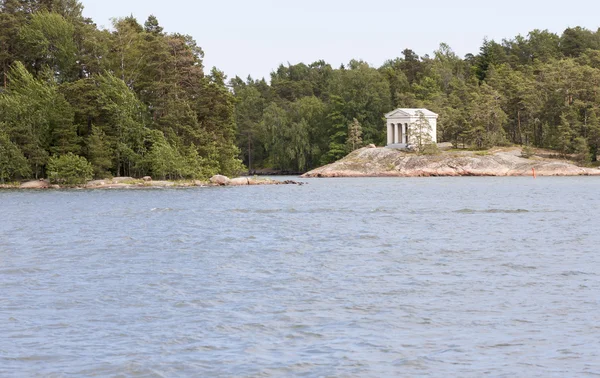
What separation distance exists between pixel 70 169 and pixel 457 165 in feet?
166

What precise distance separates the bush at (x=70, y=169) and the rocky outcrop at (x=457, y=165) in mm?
43207

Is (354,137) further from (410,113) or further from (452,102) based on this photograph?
(452,102)

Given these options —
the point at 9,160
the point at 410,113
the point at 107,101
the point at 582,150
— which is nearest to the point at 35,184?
the point at 9,160

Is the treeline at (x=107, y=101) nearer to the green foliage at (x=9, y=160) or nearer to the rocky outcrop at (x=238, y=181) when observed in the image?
the green foliage at (x=9, y=160)

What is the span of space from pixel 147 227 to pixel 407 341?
2463 centimetres

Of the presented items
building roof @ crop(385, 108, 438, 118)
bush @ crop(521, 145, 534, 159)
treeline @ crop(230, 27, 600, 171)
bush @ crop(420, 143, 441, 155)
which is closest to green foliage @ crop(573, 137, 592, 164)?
treeline @ crop(230, 27, 600, 171)

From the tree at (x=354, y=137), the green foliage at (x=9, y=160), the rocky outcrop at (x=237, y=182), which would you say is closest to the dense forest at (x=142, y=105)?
the green foliage at (x=9, y=160)

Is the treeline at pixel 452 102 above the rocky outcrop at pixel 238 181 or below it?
above

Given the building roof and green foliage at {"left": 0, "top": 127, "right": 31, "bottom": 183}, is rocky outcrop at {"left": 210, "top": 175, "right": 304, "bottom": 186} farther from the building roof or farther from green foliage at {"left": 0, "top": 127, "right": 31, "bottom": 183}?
the building roof

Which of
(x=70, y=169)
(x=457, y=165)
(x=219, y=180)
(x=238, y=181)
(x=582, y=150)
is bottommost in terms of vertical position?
(x=238, y=181)

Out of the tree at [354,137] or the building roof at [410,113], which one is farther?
the tree at [354,137]

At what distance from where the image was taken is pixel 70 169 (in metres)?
75.1

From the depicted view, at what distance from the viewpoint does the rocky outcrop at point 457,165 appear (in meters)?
100

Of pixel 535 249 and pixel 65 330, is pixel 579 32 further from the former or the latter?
pixel 65 330
